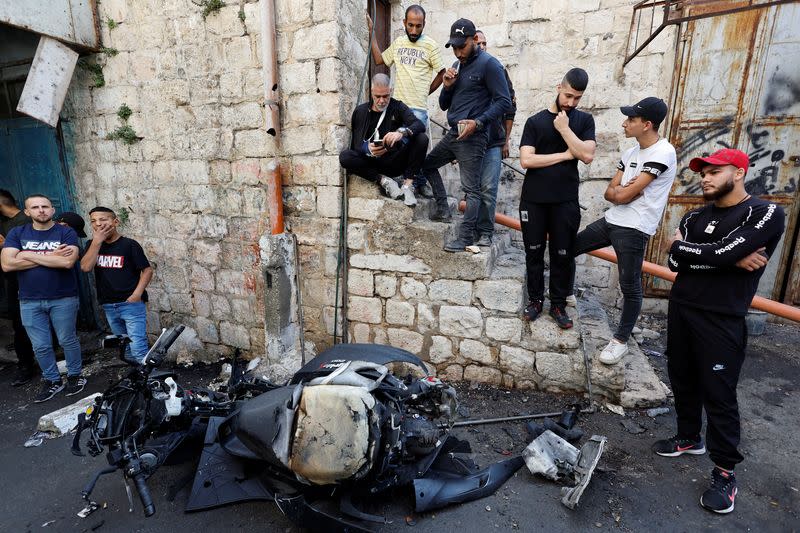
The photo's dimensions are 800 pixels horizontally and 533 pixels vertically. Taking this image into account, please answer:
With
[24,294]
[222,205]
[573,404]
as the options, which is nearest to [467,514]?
[573,404]

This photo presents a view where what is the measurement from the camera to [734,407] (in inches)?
102

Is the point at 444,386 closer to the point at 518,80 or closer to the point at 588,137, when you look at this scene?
the point at 588,137

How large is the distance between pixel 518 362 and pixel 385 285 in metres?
1.53

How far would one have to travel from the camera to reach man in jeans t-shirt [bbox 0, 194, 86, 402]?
159 inches

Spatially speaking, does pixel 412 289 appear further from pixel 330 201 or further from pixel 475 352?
pixel 330 201

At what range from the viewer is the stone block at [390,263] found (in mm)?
4086

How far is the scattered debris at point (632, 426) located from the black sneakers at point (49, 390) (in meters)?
5.67

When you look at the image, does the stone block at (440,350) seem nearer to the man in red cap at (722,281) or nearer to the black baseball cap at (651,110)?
the man in red cap at (722,281)

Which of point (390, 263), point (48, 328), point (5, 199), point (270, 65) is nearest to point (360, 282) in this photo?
point (390, 263)

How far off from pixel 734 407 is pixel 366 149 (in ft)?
11.4

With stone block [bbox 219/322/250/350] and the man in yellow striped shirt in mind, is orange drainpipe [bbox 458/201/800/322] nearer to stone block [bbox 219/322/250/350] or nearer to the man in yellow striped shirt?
the man in yellow striped shirt

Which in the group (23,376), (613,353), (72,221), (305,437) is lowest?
(23,376)

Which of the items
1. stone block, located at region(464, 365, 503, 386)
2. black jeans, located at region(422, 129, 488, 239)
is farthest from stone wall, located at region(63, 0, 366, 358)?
stone block, located at region(464, 365, 503, 386)

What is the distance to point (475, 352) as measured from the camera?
13.4 ft
